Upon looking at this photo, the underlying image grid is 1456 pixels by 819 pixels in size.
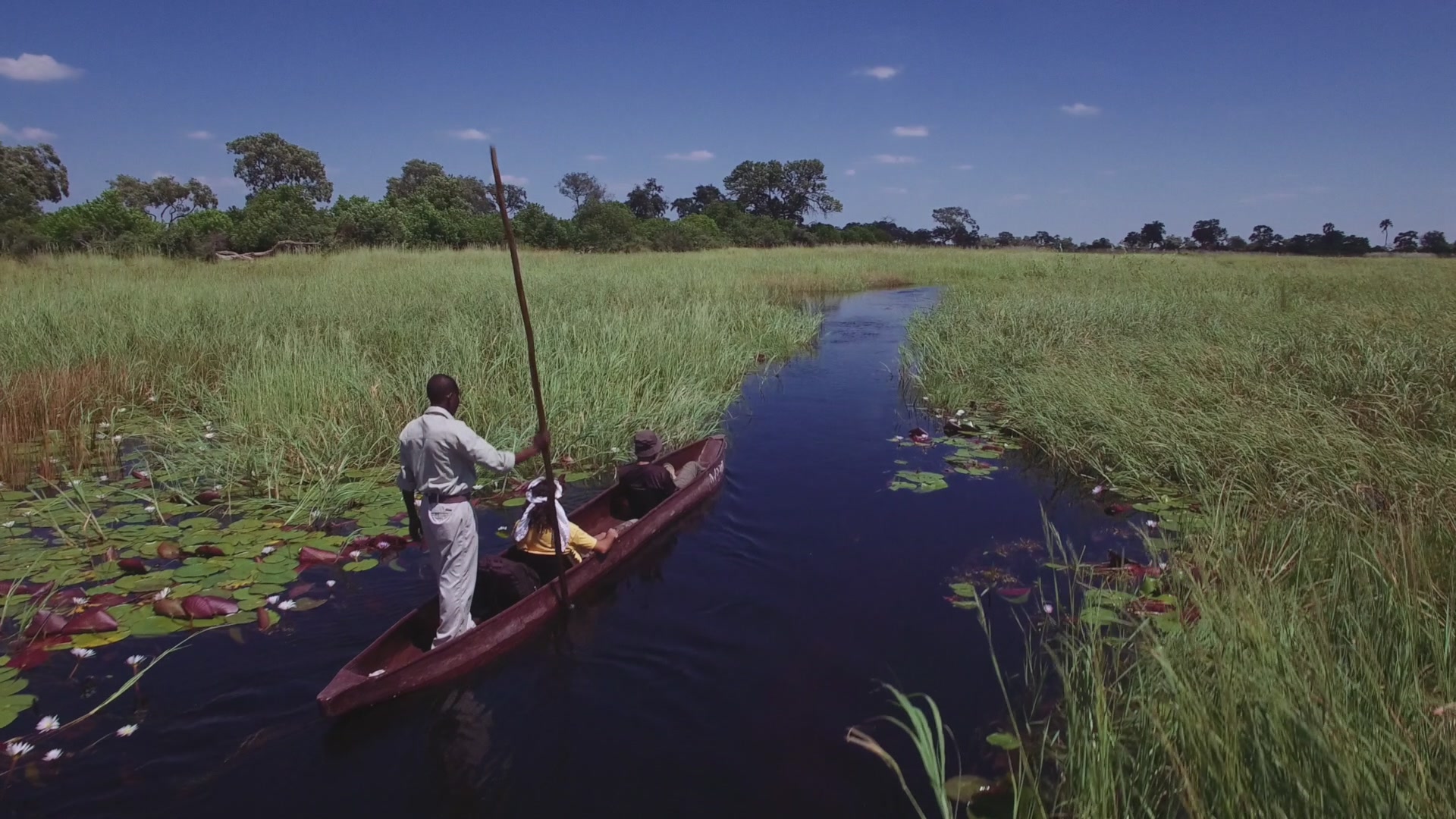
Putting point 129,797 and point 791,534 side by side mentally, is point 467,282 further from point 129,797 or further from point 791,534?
point 129,797

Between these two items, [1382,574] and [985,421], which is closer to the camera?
[1382,574]

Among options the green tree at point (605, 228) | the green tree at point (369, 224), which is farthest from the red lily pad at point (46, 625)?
the green tree at point (605, 228)

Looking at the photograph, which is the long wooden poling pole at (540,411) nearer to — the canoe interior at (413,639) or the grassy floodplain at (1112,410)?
the canoe interior at (413,639)

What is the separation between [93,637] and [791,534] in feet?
15.6

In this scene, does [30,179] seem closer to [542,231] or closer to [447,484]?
[542,231]

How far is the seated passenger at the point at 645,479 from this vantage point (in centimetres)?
639

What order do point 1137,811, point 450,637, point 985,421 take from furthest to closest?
point 985,421
point 450,637
point 1137,811

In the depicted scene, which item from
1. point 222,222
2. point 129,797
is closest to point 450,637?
point 129,797

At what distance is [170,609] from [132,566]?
75 cm

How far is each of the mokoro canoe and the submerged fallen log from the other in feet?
60.5

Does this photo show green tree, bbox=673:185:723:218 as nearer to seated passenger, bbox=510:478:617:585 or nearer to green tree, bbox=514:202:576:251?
green tree, bbox=514:202:576:251

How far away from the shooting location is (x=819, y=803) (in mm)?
3443

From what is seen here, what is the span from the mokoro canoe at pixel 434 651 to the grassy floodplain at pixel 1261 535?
294 cm

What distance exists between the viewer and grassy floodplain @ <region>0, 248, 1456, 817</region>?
8.44 feet
